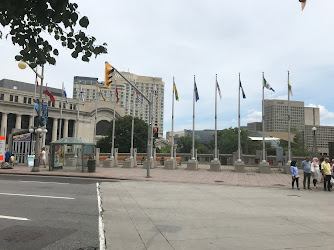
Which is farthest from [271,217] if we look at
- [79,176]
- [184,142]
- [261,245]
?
[184,142]

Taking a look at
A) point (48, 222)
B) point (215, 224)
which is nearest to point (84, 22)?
point (48, 222)

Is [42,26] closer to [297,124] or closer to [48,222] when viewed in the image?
[48,222]

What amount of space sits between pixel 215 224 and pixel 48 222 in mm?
4186

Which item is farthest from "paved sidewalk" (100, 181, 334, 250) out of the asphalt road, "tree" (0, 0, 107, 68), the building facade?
the building facade

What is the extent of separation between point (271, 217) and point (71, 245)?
5.41 metres

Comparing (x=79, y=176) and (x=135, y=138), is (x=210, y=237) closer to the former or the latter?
(x=79, y=176)

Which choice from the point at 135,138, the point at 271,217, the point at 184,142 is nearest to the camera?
the point at 271,217

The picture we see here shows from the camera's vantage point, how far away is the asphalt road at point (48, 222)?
5.04 meters

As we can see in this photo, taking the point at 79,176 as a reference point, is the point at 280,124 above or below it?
above

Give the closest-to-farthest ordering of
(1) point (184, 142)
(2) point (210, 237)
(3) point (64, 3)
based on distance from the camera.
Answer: (3) point (64, 3) < (2) point (210, 237) < (1) point (184, 142)

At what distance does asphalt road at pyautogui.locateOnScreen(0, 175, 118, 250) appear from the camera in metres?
5.04

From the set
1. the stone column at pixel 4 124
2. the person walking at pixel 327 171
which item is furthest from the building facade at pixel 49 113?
the person walking at pixel 327 171

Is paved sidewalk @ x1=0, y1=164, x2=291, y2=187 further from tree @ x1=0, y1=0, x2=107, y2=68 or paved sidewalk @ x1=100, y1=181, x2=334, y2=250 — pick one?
tree @ x1=0, y1=0, x2=107, y2=68

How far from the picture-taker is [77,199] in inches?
380
